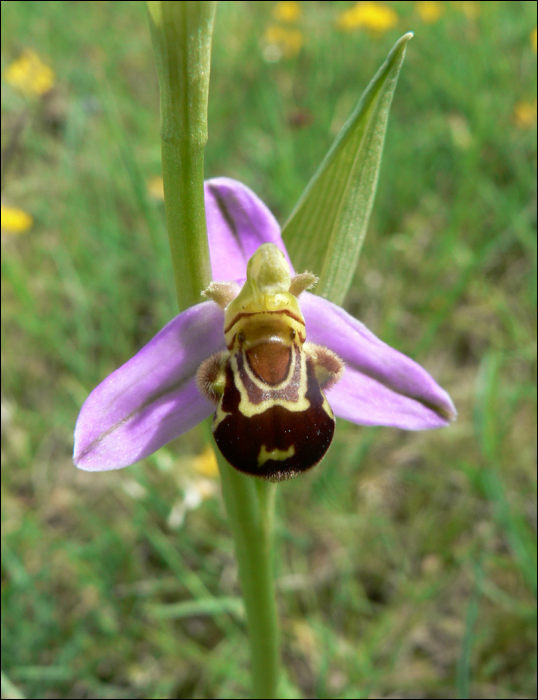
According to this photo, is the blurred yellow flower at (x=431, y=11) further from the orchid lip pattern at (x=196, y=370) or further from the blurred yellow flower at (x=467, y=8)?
the orchid lip pattern at (x=196, y=370)

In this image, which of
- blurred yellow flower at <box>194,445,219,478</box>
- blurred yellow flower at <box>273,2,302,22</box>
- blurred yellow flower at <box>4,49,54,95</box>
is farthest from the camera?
blurred yellow flower at <box>273,2,302,22</box>

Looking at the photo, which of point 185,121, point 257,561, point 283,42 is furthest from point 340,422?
point 283,42

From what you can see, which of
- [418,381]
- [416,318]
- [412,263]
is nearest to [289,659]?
[418,381]

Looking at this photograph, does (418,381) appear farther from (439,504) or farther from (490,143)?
(490,143)

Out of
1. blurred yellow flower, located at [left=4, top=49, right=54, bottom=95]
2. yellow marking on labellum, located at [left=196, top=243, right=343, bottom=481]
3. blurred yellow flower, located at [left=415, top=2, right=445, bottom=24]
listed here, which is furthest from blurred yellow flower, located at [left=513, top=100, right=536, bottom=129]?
blurred yellow flower, located at [left=4, top=49, right=54, bottom=95]

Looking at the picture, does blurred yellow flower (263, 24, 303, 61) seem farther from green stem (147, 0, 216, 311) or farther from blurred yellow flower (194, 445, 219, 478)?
green stem (147, 0, 216, 311)

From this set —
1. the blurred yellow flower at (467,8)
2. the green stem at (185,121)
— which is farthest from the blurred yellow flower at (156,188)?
the blurred yellow flower at (467,8)
